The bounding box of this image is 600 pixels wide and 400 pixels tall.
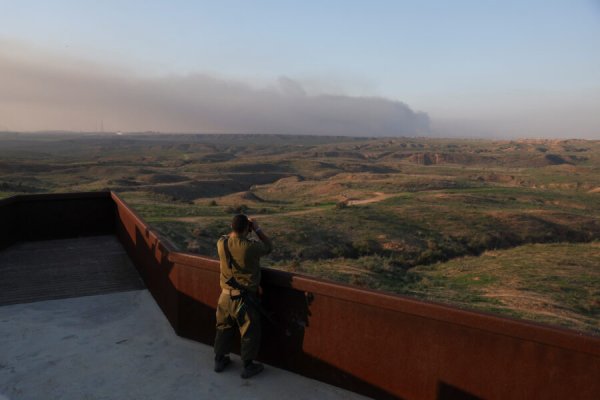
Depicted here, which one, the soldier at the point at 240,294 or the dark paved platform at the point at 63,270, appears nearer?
the soldier at the point at 240,294

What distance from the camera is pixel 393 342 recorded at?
13.9 feet

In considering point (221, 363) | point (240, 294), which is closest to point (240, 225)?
point (240, 294)

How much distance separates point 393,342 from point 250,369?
157cm

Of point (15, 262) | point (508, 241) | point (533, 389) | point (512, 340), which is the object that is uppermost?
point (512, 340)

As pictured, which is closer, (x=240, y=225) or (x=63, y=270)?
(x=240, y=225)

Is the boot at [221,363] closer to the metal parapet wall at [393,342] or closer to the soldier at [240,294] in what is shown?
the soldier at [240,294]

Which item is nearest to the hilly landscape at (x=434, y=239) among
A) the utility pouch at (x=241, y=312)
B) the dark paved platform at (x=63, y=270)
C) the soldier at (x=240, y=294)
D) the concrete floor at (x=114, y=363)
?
the dark paved platform at (x=63, y=270)

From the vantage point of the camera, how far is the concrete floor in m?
4.52

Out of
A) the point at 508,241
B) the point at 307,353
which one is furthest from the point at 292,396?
the point at 508,241

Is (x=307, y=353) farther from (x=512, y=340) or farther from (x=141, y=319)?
(x=141, y=319)

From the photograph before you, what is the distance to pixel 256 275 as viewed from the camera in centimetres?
485

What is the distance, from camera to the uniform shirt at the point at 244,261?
4785 mm

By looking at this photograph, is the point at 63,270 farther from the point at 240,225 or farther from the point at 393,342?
the point at 393,342

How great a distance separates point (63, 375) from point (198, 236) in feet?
64.0
